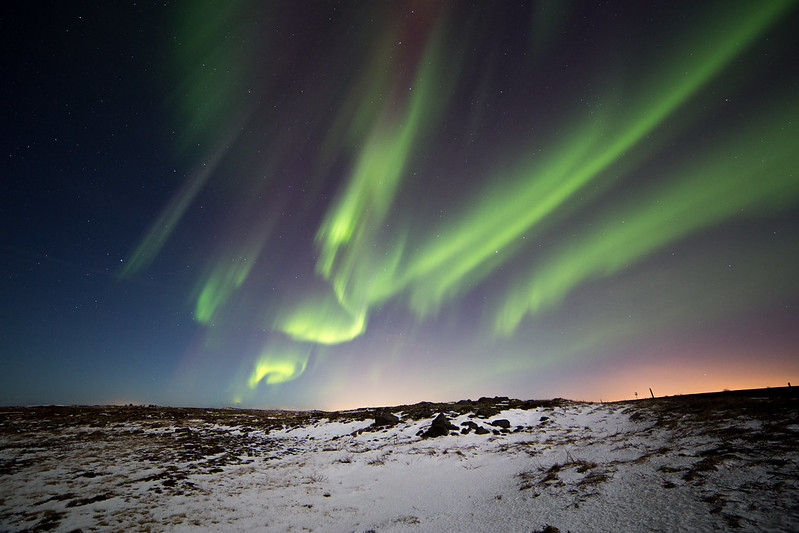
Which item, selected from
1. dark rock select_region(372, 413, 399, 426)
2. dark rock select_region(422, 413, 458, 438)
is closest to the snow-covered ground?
dark rock select_region(422, 413, 458, 438)

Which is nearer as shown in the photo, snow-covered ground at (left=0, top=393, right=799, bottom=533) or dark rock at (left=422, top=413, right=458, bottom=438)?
snow-covered ground at (left=0, top=393, right=799, bottom=533)

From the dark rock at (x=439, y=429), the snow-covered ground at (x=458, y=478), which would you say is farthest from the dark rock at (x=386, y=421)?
the dark rock at (x=439, y=429)

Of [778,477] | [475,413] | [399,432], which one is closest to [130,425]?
[399,432]

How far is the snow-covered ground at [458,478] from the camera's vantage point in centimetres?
569

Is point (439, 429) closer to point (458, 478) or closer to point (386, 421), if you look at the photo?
point (386, 421)

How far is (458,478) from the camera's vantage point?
33.9ft

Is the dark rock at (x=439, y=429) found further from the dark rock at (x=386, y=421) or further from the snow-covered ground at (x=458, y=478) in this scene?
the dark rock at (x=386, y=421)

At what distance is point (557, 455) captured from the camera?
10.5m

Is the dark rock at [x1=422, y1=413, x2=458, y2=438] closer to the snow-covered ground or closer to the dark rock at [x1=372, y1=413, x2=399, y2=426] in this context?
the snow-covered ground

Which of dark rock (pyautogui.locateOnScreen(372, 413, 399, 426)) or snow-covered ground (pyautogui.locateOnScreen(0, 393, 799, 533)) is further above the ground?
dark rock (pyautogui.locateOnScreen(372, 413, 399, 426))

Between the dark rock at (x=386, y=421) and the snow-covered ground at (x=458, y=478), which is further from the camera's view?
the dark rock at (x=386, y=421)

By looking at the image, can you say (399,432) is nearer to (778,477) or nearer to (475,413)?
(475,413)

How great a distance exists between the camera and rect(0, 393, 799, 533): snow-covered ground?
224 inches

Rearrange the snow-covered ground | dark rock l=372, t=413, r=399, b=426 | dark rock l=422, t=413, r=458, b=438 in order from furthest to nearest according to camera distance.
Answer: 1. dark rock l=372, t=413, r=399, b=426
2. dark rock l=422, t=413, r=458, b=438
3. the snow-covered ground
